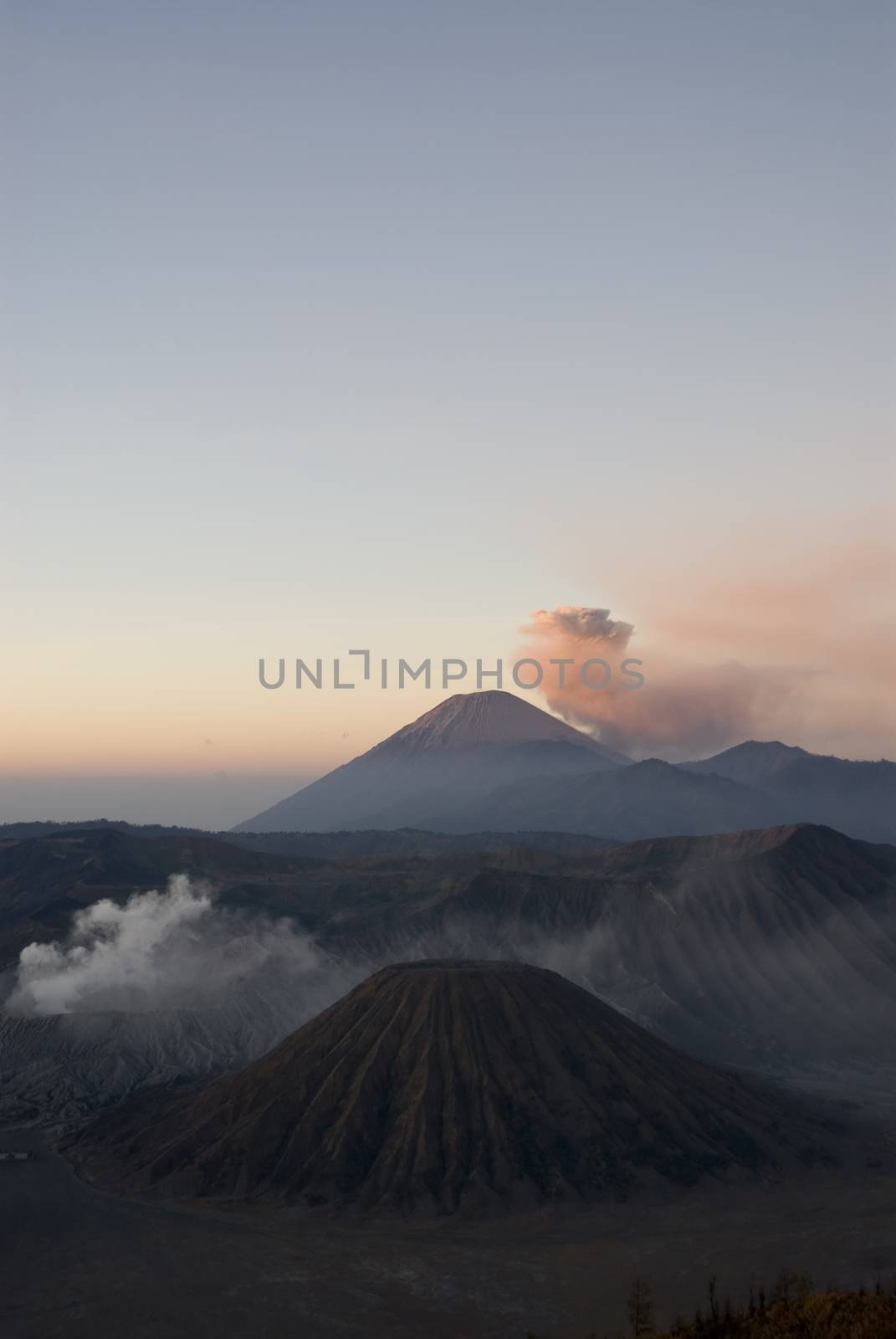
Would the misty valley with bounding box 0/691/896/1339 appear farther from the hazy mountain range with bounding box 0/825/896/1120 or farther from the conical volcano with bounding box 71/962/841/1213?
the hazy mountain range with bounding box 0/825/896/1120

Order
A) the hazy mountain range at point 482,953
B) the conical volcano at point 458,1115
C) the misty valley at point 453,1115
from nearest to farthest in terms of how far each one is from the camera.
→ the misty valley at point 453,1115 → the conical volcano at point 458,1115 → the hazy mountain range at point 482,953

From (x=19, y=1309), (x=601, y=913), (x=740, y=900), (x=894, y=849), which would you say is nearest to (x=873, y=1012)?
(x=740, y=900)

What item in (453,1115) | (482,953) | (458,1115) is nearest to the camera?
(458,1115)

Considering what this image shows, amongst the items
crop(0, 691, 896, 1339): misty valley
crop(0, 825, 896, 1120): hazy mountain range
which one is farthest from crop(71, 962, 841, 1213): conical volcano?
crop(0, 825, 896, 1120): hazy mountain range

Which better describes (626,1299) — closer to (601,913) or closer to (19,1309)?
(19,1309)

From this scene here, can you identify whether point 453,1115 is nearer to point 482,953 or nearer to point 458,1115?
point 458,1115

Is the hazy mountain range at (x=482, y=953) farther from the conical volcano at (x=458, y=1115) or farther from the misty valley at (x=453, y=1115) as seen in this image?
the conical volcano at (x=458, y=1115)

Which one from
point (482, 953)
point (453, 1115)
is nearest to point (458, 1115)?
point (453, 1115)

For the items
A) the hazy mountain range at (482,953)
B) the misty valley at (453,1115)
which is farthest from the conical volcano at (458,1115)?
the hazy mountain range at (482,953)
